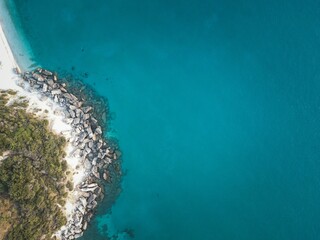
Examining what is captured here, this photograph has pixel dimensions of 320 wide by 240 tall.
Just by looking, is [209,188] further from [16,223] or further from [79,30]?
[79,30]

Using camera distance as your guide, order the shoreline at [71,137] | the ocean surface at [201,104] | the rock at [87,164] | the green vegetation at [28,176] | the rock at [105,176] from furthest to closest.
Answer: the ocean surface at [201,104]
the rock at [105,176]
the rock at [87,164]
the shoreline at [71,137]
the green vegetation at [28,176]

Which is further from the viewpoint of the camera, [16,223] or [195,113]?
[195,113]

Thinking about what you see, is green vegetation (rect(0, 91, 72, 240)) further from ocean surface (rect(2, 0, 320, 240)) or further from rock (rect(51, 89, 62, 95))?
ocean surface (rect(2, 0, 320, 240))

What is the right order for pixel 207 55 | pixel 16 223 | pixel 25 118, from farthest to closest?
pixel 207 55
pixel 25 118
pixel 16 223

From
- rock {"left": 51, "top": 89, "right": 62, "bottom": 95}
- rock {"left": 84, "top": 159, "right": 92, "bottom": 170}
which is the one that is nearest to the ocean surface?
rock {"left": 51, "top": 89, "right": 62, "bottom": 95}

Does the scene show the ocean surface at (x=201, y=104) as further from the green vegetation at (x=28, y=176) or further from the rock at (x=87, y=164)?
the green vegetation at (x=28, y=176)

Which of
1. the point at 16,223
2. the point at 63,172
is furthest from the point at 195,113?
the point at 16,223

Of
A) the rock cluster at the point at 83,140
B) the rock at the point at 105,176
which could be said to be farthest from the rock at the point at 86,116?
the rock at the point at 105,176
